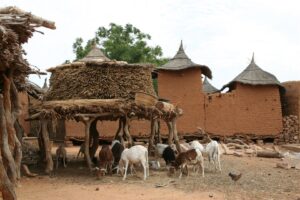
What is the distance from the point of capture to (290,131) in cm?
2317

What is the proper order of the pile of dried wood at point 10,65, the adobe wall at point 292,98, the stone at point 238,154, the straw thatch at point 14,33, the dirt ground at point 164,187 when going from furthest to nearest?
the adobe wall at point 292,98, the stone at point 238,154, the dirt ground at point 164,187, the straw thatch at point 14,33, the pile of dried wood at point 10,65

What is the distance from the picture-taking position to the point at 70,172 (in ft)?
49.5

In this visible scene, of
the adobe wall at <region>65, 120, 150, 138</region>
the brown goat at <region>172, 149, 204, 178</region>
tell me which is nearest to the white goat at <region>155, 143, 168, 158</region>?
the brown goat at <region>172, 149, 204, 178</region>

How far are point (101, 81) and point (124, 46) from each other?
17213 mm

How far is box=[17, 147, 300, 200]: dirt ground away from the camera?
1063 cm

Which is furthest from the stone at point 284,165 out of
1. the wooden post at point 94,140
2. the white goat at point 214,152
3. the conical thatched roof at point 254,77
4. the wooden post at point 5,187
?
the wooden post at point 5,187

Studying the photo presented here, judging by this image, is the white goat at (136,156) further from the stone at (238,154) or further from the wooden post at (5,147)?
the stone at (238,154)

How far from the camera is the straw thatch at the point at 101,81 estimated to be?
15.0 m

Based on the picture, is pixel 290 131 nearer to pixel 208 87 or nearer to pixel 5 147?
pixel 208 87

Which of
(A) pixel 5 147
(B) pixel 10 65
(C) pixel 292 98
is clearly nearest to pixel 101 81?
(B) pixel 10 65

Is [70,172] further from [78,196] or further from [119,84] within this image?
[78,196]

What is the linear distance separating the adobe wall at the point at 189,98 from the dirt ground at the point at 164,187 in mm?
7655

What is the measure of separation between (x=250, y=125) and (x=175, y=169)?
10280mm

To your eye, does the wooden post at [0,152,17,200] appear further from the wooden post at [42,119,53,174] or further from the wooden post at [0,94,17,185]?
the wooden post at [42,119,53,174]
